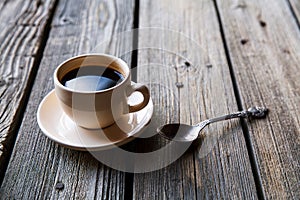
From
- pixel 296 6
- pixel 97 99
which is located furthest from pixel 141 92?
pixel 296 6

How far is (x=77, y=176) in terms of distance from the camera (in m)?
0.69

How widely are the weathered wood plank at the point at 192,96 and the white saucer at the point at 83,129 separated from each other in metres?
0.04

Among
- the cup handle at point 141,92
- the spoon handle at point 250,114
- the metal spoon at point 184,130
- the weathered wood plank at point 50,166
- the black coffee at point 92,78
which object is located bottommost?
the spoon handle at point 250,114

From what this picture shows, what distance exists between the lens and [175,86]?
2.93ft

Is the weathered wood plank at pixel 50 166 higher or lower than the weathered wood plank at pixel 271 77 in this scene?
higher

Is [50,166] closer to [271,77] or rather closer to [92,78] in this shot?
[92,78]

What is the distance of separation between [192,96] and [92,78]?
0.23 meters

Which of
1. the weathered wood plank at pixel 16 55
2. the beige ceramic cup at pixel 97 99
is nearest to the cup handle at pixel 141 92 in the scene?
the beige ceramic cup at pixel 97 99

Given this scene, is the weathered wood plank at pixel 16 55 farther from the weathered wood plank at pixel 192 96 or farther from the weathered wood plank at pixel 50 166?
the weathered wood plank at pixel 192 96

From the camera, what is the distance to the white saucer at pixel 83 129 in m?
0.70

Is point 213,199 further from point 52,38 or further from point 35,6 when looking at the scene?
point 35,6

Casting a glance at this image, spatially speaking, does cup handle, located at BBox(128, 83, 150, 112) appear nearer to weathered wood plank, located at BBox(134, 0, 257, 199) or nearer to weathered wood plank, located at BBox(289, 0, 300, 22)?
weathered wood plank, located at BBox(134, 0, 257, 199)

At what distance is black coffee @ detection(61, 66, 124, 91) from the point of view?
0.73 metres

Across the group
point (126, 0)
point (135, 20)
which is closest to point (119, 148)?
point (135, 20)
